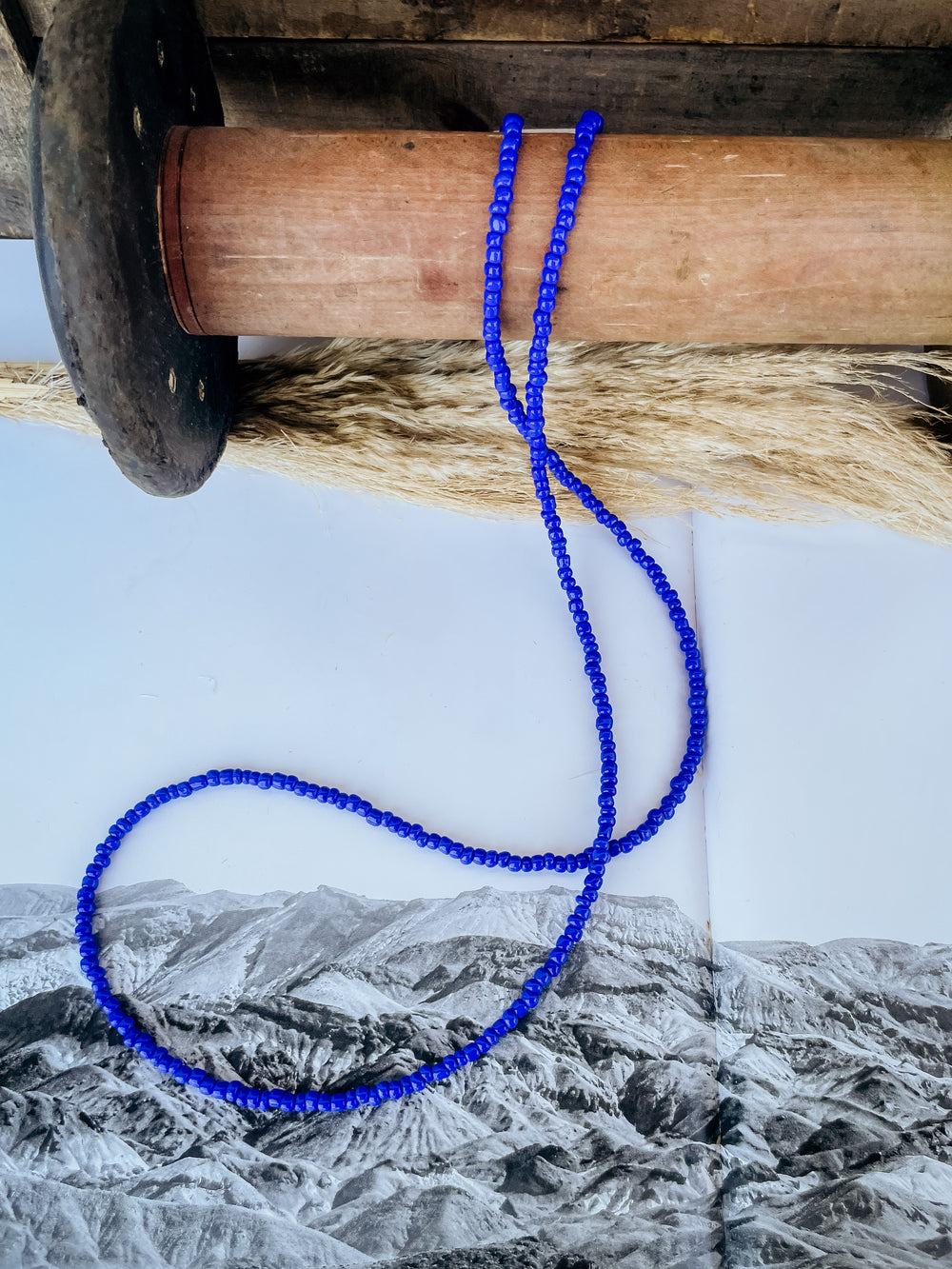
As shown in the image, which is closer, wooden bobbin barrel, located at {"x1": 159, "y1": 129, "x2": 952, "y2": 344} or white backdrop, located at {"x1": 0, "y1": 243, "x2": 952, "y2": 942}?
wooden bobbin barrel, located at {"x1": 159, "y1": 129, "x2": 952, "y2": 344}

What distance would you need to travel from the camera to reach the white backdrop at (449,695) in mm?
1127

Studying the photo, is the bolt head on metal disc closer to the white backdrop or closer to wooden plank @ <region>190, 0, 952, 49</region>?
wooden plank @ <region>190, 0, 952, 49</region>

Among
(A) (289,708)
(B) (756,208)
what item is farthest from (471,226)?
(A) (289,708)

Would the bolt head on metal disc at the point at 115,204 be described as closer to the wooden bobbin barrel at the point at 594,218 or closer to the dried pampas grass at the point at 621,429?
the wooden bobbin barrel at the point at 594,218

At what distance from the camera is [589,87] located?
3.71 ft

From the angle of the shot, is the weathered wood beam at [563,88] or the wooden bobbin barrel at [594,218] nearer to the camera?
the wooden bobbin barrel at [594,218]

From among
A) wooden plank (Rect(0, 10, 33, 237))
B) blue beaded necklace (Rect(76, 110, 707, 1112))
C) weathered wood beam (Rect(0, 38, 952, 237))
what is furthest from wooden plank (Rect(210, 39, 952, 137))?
blue beaded necklace (Rect(76, 110, 707, 1112))

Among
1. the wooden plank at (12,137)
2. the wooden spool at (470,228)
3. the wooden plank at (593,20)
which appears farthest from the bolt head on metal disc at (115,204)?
the wooden plank at (12,137)

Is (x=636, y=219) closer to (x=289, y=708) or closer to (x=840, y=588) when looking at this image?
(x=840, y=588)

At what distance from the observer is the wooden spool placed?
2.72ft

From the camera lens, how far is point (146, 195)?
80 cm

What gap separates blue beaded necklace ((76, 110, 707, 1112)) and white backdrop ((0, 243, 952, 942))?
30 mm

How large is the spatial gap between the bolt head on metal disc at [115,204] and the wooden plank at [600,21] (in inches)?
8.4

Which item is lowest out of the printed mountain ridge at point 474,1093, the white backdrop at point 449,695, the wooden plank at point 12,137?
the printed mountain ridge at point 474,1093
